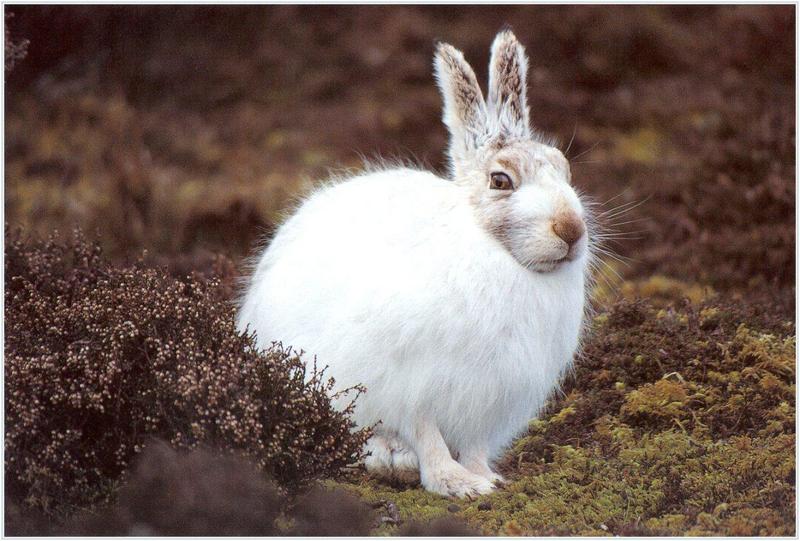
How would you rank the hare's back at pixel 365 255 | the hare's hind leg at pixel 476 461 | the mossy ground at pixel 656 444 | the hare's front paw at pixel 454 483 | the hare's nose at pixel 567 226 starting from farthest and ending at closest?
1. the hare's hind leg at pixel 476 461
2. the hare's front paw at pixel 454 483
3. the hare's back at pixel 365 255
4. the hare's nose at pixel 567 226
5. the mossy ground at pixel 656 444

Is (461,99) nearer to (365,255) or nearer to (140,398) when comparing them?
(365,255)

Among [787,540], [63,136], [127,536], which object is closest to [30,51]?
[63,136]

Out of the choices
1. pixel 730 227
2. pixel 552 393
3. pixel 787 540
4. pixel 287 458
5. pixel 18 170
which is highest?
pixel 18 170

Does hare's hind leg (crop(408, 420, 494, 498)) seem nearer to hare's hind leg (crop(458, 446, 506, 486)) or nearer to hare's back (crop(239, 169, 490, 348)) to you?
hare's hind leg (crop(458, 446, 506, 486))

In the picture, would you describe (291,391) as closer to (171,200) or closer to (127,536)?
(127,536)

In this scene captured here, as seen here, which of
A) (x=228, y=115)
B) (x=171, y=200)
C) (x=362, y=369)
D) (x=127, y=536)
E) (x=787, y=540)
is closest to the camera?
(x=127, y=536)

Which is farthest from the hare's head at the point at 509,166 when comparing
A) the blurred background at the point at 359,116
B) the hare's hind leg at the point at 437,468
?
the blurred background at the point at 359,116

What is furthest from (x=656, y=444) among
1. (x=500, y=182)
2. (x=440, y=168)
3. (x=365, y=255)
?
(x=440, y=168)

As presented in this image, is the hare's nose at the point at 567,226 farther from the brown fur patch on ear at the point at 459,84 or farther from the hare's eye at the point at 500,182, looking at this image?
the brown fur patch on ear at the point at 459,84
